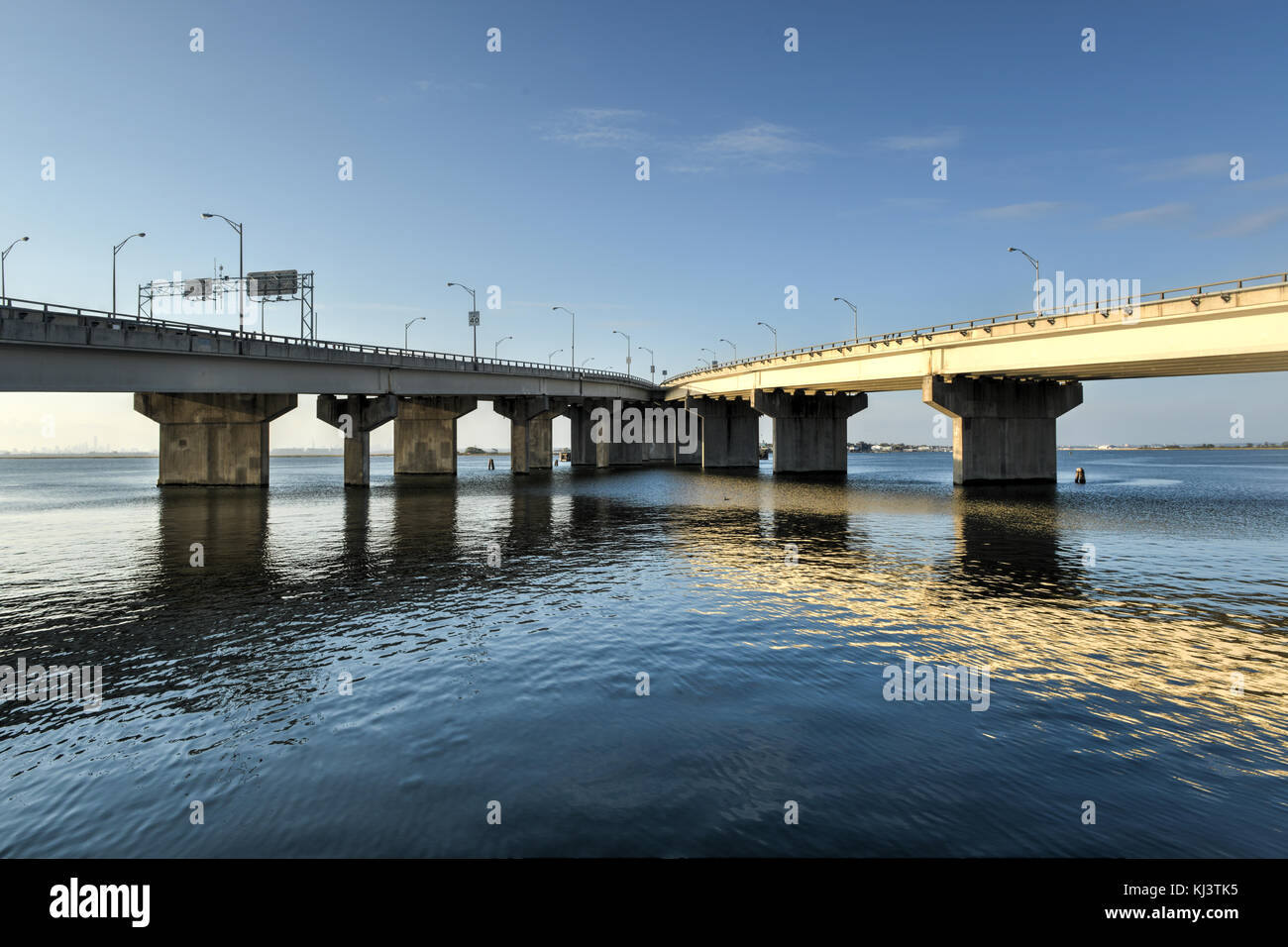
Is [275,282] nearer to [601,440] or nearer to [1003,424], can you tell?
[601,440]

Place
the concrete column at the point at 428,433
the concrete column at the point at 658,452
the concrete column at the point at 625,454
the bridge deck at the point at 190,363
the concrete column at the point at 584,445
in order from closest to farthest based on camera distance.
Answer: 1. the bridge deck at the point at 190,363
2. the concrete column at the point at 428,433
3. the concrete column at the point at 584,445
4. the concrete column at the point at 625,454
5. the concrete column at the point at 658,452

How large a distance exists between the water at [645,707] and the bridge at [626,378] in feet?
57.4

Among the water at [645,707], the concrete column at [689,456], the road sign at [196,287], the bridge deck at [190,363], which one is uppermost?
the road sign at [196,287]

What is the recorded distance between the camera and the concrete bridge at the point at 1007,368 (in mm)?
39312

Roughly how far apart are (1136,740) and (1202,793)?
4.78ft

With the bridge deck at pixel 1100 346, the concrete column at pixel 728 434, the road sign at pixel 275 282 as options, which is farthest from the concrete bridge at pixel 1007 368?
the road sign at pixel 275 282

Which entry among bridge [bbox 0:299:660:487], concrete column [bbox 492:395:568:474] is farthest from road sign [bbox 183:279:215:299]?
concrete column [bbox 492:395:568:474]

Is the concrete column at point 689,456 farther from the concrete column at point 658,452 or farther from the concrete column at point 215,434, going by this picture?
the concrete column at point 215,434

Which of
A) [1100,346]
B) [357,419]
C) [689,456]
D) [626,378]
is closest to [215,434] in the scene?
[357,419]

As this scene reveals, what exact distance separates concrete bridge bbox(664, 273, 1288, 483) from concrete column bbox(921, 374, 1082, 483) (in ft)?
0.33

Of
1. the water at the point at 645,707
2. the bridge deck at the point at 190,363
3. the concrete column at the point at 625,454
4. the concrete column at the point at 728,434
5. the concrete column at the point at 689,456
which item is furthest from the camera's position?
the concrete column at the point at 689,456

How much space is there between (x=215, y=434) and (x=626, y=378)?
6025cm

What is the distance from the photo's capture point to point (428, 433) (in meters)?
84.9
